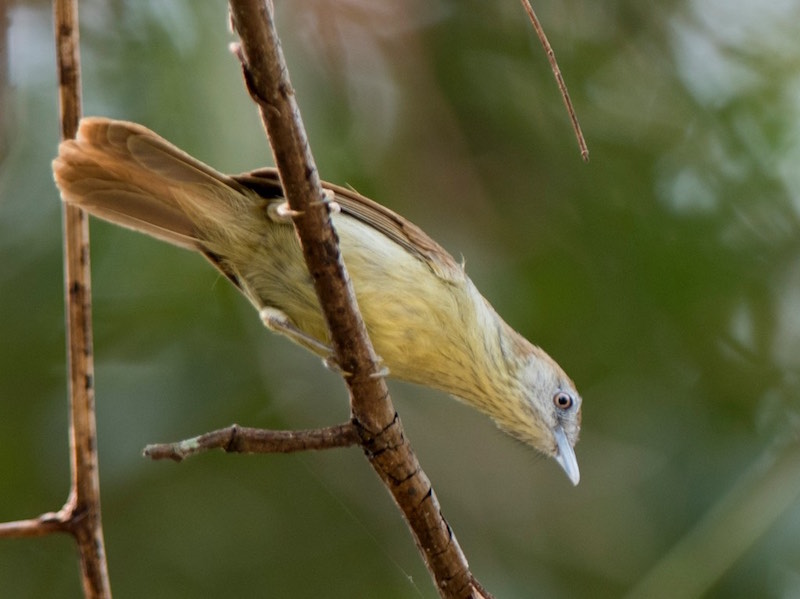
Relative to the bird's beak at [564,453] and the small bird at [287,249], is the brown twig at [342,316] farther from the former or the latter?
the bird's beak at [564,453]

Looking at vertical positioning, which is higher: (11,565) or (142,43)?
(142,43)

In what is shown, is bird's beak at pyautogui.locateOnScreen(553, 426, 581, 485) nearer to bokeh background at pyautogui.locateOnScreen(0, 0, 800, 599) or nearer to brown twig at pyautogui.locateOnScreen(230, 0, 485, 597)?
bokeh background at pyautogui.locateOnScreen(0, 0, 800, 599)

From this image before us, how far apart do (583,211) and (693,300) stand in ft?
2.09

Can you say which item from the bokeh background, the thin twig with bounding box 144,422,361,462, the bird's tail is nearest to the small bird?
the bird's tail

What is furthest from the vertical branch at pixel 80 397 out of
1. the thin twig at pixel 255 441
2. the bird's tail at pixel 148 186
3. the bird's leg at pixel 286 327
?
the bird's leg at pixel 286 327

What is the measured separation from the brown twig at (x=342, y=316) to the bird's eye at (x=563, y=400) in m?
1.26

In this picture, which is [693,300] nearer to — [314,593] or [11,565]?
[314,593]

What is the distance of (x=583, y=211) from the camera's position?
4.88m

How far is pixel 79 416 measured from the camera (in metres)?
2.53

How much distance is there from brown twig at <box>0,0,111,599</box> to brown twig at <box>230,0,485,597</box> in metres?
0.59

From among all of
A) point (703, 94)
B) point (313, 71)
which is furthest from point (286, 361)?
point (703, 94)

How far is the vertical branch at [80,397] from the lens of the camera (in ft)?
8.18

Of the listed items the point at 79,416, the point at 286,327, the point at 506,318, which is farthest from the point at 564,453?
the point at 79,416

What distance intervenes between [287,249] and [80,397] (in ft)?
2.87
